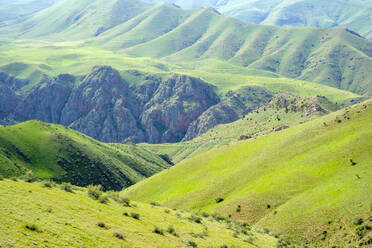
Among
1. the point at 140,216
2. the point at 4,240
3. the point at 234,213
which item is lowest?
the point at 234,213

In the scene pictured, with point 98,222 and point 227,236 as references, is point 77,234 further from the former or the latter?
point 227,236

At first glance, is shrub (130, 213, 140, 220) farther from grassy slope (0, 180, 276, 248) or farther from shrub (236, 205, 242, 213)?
shrub (236, 205, 242, 213)

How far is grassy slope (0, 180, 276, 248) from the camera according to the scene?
31984 mm

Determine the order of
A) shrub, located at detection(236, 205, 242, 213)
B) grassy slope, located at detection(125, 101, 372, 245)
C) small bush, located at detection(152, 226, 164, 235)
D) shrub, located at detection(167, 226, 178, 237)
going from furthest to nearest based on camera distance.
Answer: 1. shrub, located at detection(236, 205, 242, 213)
2. grassy slope, located at detection(125, 101, 372, 245)
3. shrub, located at detection(167, 226, 178, 237)
4. small bush, located at detection(152, 226, 164, 235)

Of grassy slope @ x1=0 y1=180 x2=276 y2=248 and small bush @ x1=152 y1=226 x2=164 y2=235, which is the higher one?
grassy slope @ x1=0 y1=180 x2=276 y2=248

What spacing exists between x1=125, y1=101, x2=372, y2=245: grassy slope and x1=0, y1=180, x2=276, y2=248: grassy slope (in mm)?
19256

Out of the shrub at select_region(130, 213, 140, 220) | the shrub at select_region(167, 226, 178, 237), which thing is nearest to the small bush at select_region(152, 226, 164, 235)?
the shrub at select_region(167, 226, 178, 237)

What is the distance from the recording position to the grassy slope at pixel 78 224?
3198cm

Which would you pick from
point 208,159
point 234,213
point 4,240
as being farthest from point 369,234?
point 208,159

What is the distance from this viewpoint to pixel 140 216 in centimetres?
5084

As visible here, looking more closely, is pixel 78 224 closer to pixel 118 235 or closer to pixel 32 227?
pixel 118 235

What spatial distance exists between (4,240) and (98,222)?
12.8m

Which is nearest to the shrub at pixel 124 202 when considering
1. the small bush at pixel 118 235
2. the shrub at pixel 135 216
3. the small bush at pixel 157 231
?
the shrub at pixel 135 216

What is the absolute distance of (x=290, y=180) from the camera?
3487 inches
